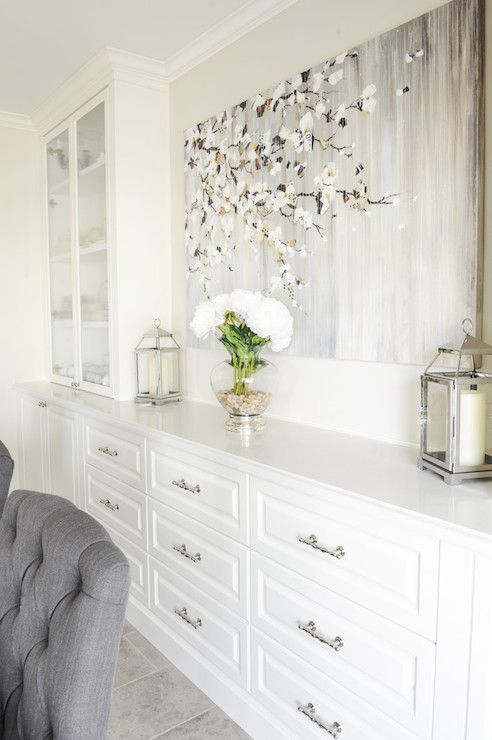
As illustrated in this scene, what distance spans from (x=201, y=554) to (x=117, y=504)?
640mm

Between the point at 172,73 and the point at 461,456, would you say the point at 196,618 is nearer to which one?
the point at 461,456

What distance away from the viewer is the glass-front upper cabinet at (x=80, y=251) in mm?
2883

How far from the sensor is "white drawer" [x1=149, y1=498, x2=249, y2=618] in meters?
1.78

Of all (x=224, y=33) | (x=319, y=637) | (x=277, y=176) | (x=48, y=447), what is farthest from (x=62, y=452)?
(x=224, y=33)

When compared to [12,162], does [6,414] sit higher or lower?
lower

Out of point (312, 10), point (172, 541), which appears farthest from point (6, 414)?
point (312, 10)

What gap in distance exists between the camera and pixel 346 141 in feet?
6.15

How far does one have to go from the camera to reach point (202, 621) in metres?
1.97

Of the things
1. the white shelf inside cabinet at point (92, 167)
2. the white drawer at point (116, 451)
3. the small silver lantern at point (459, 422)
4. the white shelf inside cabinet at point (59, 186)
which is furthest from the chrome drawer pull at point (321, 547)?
the white shelf inside cabinet at point (59, 186)

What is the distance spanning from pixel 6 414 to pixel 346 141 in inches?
103

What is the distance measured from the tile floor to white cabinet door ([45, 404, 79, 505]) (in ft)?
2.95

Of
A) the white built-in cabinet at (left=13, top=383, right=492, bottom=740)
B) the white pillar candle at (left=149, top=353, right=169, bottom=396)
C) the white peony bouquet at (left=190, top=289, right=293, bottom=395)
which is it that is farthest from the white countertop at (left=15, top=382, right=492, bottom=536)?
the white peony bouquet at (left=190, top=289, right=293, bottom=395)

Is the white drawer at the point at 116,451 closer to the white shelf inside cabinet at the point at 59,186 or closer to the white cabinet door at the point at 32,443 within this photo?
the white cabinet door at the point at 32,443

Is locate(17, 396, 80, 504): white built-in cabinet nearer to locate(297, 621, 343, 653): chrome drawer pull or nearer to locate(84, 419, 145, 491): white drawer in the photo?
locate(84, 419, 145, 491): white drawer
